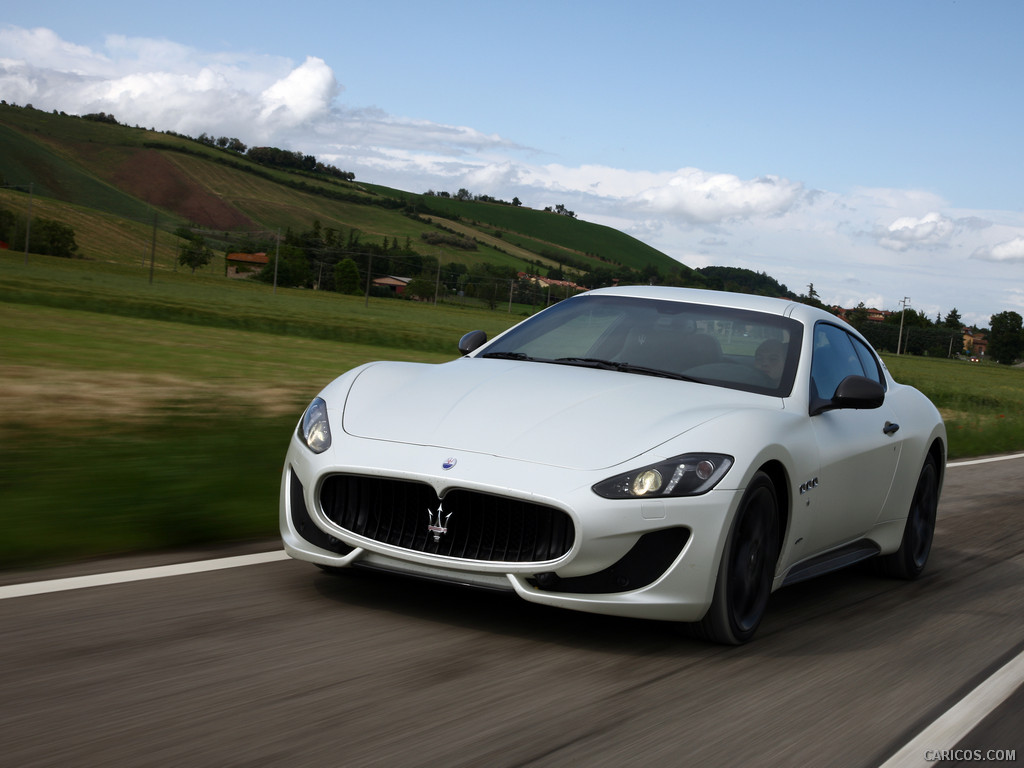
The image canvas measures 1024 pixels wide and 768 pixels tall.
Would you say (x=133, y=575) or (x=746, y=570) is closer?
(x=746, y=570)

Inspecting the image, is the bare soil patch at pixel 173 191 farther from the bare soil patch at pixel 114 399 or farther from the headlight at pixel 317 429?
the headlight at pixel 317 429

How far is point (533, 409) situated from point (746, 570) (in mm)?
1044

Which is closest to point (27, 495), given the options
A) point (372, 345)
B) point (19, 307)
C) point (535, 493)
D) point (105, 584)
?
point (105, 584)

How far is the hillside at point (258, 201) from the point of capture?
5517 inches

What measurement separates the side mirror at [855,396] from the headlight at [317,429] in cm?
214

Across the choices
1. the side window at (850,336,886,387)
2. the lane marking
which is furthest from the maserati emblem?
the lane marking

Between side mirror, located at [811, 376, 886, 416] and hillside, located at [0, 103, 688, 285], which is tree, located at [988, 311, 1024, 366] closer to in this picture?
hillside, located at [0, 103, 688, 285]

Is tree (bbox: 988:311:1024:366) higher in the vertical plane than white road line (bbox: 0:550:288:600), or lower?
higher

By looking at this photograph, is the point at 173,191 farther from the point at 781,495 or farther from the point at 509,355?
the point at 781,495

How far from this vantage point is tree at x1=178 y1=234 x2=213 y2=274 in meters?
93.6

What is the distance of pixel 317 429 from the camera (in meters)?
4.79

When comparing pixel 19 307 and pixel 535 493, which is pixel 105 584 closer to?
pixel 535 493

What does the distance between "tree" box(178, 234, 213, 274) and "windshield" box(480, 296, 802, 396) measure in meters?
90.9

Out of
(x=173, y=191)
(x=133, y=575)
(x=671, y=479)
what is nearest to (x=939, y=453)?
(x=671, y=479)
